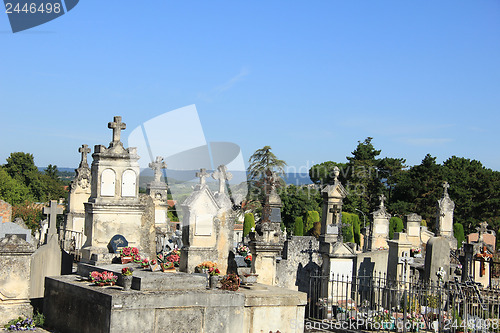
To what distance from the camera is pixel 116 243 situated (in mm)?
12477

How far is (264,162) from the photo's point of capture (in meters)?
47.4

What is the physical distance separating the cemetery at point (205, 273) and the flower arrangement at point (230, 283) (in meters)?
0.02

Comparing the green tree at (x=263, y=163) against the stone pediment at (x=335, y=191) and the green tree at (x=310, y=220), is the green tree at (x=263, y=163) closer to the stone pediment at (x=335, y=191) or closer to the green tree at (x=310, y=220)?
the green tree at (x=310, y=220)

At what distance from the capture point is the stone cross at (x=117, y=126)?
520 inches

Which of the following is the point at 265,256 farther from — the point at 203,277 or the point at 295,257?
the point at 295,257

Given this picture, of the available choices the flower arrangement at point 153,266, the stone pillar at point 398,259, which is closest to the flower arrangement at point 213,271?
the flower arrangement at point 153,266

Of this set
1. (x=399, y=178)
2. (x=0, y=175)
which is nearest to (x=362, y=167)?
(x=399, y=178)

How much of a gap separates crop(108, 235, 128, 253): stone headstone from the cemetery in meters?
0.03

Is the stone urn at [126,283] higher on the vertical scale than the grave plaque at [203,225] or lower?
lower

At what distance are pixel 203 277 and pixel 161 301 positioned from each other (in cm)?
100

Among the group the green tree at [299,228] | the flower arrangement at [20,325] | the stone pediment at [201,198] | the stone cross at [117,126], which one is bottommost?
the flower arrangement at [20,325]

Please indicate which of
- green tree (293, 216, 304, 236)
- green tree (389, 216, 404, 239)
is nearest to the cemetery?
green tree (293, 216, 304, 236)

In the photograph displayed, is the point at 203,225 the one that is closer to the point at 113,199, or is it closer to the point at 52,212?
the point at 113,199

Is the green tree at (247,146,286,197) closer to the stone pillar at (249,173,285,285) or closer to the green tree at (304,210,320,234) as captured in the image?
the green tree at (304,210,320,234)
